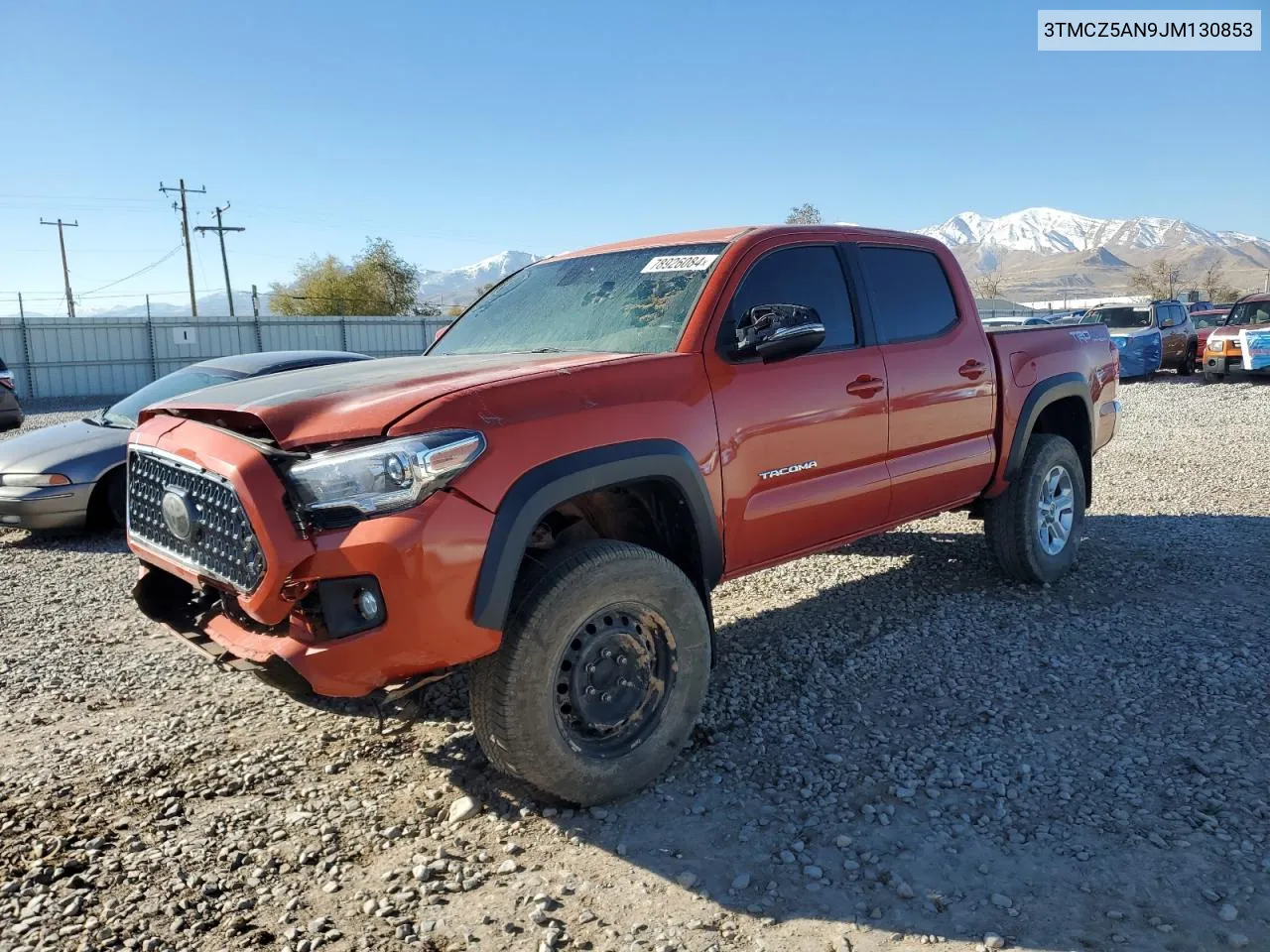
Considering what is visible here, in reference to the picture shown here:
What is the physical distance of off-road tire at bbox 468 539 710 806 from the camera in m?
2.99

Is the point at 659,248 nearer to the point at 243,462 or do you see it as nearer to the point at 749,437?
the point at 749,437

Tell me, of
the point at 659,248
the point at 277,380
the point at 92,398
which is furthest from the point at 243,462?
the point at 92,398

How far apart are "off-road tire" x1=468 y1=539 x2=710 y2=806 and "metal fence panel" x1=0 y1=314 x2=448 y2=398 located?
90.7 ft

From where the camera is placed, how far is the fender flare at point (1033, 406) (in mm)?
5309

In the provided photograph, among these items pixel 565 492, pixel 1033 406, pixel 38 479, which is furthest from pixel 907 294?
pixel 38 479

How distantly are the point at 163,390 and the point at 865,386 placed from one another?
20.6ft

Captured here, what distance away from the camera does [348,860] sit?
2977 mm

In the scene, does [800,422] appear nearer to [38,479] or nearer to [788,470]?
[788,470]

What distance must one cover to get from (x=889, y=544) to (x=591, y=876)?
4.56 m

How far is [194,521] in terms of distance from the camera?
306cm

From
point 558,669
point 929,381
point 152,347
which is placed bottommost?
point 558,669

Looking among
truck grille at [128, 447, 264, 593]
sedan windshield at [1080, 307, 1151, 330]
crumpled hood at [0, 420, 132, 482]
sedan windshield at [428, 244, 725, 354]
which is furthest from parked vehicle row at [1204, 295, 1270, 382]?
truck grille at [128, 447, 264, 593]

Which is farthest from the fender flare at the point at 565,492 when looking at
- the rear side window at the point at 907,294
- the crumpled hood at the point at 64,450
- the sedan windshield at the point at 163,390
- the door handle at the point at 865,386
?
the crumpled hood at the point at 64,450

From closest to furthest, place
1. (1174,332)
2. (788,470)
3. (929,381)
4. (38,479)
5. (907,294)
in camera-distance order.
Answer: (788,470) < (929,381) < (907,294) < (38,479) < (1174,332)
